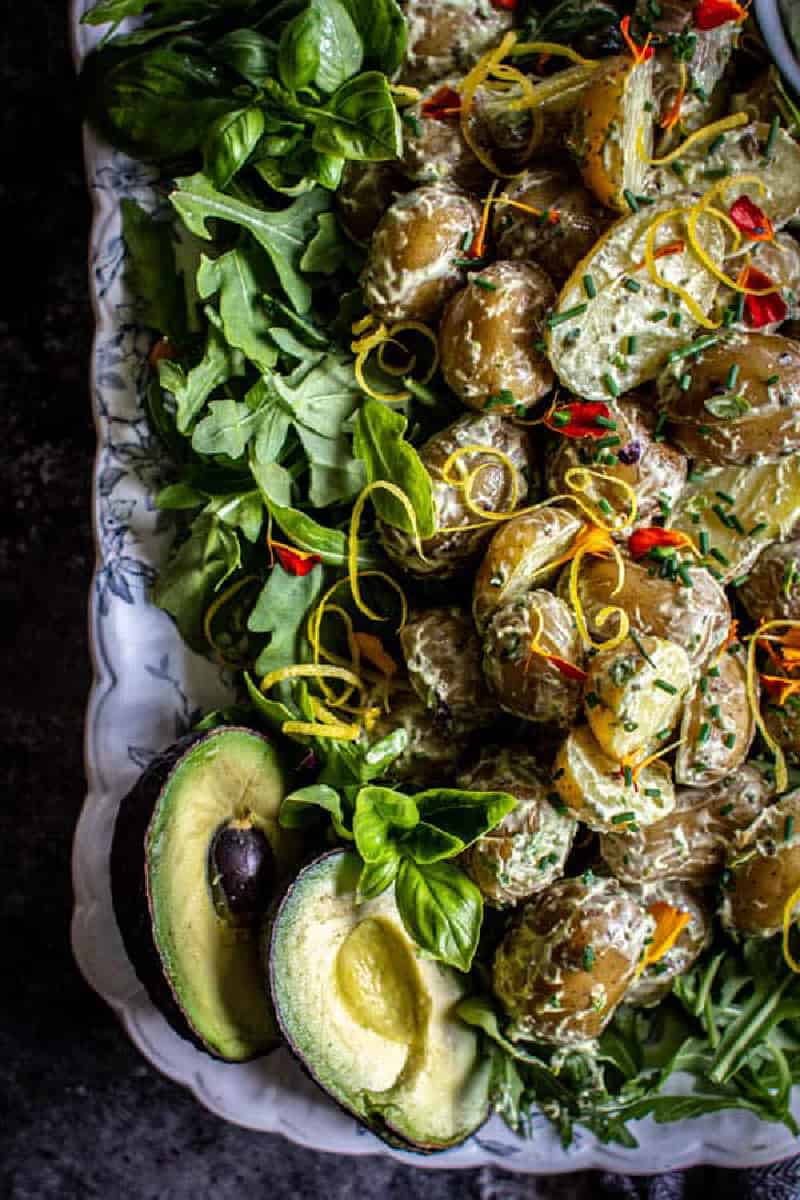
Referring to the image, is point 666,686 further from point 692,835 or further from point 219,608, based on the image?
point 219,608

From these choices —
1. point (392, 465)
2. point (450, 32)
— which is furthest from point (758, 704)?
point (450, 32)

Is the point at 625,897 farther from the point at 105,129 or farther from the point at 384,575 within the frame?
the point at 105,129

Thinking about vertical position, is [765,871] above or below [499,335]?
below

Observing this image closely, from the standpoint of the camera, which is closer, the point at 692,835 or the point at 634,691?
the point at 634,691

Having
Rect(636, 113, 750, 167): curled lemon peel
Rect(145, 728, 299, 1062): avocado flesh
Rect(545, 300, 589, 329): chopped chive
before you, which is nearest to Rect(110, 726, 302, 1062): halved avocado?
Rect(145, 728, 299, 1062): avocado flesh

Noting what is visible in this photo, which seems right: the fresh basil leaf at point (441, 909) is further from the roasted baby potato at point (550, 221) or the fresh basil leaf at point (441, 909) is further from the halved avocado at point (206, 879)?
the roasted baby potato at point (550, 221)

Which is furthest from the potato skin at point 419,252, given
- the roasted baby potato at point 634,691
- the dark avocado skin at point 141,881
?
the dark avocado skin at point 141,881
